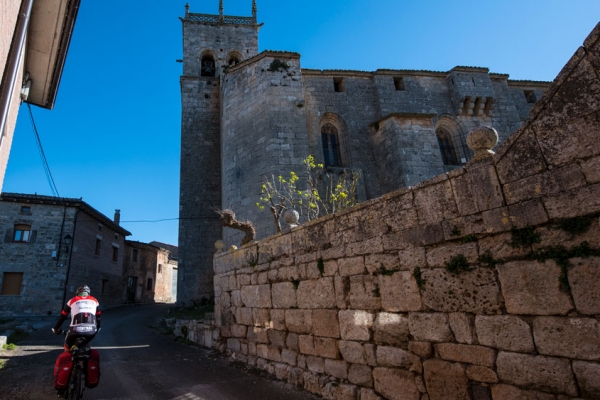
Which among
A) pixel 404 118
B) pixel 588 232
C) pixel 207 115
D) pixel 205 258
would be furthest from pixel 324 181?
pixel 588 232

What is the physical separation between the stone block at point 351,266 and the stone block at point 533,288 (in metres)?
1.53

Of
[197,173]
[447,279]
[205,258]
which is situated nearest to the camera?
[447,279]

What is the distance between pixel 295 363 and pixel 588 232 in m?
3.96

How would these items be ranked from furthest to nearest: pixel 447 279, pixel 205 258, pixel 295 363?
pixel 205 258 < pixel 295 363 < pixel 447 279

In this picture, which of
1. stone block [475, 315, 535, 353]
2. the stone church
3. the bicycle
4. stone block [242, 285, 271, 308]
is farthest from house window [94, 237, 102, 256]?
stone block [475, 315, 535, 353]

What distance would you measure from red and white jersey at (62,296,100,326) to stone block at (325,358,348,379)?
3.26 metres

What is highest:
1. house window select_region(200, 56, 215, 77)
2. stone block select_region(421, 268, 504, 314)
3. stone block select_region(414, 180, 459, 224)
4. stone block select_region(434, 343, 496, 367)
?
house window select_region(200, 56, 215, 77)

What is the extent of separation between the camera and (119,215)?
92.2ft

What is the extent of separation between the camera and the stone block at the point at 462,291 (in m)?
2.65

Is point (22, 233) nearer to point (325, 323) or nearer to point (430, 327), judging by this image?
point (325, 323)

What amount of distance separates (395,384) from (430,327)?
0.77 metres

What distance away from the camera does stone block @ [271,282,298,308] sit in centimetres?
496

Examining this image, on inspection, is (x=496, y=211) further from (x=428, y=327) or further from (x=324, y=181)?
(x=324, y=181)

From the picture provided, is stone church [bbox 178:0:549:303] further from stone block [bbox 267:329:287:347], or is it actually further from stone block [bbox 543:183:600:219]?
stone block [bbox 543:183:600:219]
